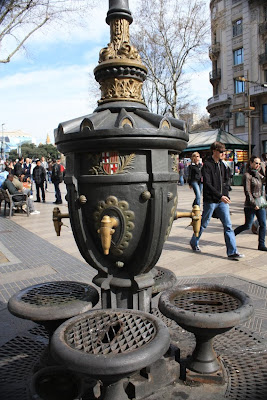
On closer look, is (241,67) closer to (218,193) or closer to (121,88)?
(218,193)

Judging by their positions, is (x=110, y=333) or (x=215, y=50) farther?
(x=215, y=50)

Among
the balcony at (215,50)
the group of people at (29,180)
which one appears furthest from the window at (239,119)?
the group of people at (29,180)

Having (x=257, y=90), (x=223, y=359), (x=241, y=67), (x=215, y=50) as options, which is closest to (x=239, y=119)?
(x=257, y=90)

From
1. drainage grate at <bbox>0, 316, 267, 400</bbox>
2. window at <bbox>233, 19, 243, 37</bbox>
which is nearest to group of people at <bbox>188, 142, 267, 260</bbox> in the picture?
drainage grate at <bbox>0, 316, 267, 400</bbox>

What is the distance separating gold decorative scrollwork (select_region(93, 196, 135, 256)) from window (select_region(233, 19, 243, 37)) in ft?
129

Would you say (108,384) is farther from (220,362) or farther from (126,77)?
(126,77)

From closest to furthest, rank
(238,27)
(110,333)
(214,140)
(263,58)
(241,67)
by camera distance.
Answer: (110,333) < (214,140) < (263,58) < (238,27) < (241,67)

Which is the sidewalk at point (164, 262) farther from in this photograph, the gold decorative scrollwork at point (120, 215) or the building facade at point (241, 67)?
the building facade at point (241, 67)

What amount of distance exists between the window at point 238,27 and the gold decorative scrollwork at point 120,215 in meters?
39.3

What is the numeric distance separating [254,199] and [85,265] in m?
3.40

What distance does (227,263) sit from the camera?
5738 mm

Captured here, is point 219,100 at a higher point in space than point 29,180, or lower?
higher

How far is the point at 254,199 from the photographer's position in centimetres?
654

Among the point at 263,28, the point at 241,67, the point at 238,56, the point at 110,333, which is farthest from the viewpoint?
the point at 238,56
